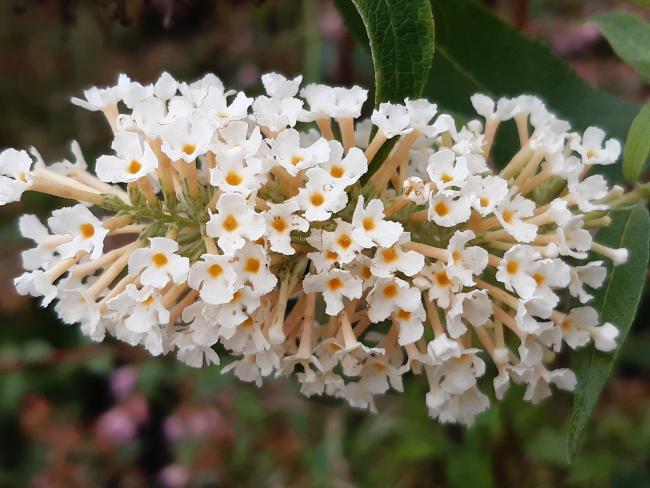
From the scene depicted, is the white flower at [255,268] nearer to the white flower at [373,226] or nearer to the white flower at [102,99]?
the white flower at [373,226]

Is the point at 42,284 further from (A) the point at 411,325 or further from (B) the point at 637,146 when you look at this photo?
(B) the point at 637,146

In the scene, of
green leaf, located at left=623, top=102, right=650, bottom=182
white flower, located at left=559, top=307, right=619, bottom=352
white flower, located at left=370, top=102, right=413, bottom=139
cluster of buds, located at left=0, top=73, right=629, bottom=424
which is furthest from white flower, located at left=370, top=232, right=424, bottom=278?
green leaf, located at left=623, top=102, right=650, bottom=182

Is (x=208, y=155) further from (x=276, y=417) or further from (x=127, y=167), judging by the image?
(x=276, y=417)

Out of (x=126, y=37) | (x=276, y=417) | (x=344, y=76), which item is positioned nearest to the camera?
(x=344, y=76)

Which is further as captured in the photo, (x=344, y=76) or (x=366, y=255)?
(x=344, y=76)

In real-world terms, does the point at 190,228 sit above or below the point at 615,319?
above

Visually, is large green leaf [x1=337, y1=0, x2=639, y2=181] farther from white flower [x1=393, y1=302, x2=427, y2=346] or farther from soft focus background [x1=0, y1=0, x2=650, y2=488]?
white flower [x1=393, y1=302, x2=427, y2=346]

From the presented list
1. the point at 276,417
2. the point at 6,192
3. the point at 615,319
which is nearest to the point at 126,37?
the point at 276,417

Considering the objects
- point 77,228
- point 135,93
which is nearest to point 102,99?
point 135,93
